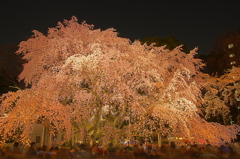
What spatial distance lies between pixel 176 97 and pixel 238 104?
40.2 ft

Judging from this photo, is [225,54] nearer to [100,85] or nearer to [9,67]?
[100,85]

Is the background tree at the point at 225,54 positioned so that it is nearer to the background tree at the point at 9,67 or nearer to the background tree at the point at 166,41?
the background tree at the point at 166,41

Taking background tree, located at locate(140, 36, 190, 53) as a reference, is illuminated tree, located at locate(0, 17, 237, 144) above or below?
below

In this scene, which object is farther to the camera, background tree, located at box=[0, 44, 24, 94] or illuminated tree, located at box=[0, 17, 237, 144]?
background tree, located at box=[0, 44, 24, 94]

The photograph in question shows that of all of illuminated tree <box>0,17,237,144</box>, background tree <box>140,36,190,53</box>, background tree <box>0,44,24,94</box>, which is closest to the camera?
illuminated tree <box>0,17,237,144</box>

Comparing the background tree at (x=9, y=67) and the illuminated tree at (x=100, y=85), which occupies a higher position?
the background tree at (x=9, y=67)

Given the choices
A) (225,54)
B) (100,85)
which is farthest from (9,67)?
(225,54)

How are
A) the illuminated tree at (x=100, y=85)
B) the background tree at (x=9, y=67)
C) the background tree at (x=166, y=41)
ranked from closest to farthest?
the illuminated tree at (x=100, y=85)
the background tree at (x=166, y=41)
the background tree at (x=9, y=67)

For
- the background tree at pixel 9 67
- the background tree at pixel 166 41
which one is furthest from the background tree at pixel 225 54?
the background tree at pixel 9 67

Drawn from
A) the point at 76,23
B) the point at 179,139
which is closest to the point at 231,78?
the point at 179,139

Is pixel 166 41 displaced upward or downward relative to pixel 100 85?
upward

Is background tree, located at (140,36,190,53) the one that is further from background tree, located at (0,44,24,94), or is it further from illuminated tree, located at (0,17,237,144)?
background tree, located at (0,44,24,94)

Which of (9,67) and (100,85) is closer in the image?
(100,85)

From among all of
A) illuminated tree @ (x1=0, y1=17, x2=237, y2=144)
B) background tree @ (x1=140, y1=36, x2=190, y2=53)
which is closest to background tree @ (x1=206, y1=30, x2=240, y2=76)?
background tree @ (x1=140, y1=36, x2=190, y2=53)
